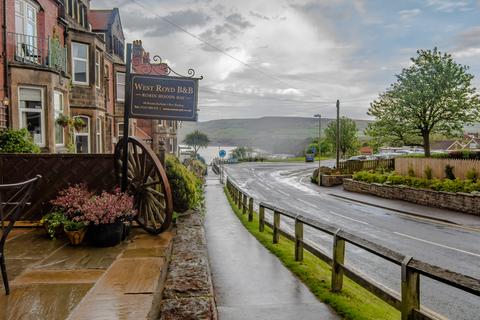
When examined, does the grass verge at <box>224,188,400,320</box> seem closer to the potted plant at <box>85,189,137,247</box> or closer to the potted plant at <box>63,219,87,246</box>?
the potted plant at <box>85,189,137,247</box>

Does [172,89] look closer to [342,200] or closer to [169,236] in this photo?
[169,236]

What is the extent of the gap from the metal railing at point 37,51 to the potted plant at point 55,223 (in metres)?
11.6

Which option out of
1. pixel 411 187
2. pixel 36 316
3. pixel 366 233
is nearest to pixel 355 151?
pixel 411 187

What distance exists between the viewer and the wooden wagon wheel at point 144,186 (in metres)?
7.26

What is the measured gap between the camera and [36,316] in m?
3.78

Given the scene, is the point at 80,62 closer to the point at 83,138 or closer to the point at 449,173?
the point at 83,138

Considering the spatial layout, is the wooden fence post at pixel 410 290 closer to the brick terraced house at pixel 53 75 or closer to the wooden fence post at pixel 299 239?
the wooden fence post at pixel 299 239

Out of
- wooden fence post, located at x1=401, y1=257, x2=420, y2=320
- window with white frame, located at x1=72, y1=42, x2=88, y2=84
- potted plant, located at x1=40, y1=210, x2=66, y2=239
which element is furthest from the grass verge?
window with white frame, located at x1=72, y1=42, x2=88, y2=84

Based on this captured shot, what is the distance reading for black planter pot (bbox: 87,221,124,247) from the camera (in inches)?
247

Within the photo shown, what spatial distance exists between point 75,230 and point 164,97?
9.68ft

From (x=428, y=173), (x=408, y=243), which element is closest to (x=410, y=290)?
(x=408, y=243)

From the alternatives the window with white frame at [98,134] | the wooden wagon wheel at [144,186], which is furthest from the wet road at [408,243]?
the window with white frame at [98,134]

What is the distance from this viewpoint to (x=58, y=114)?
1848 centimetres

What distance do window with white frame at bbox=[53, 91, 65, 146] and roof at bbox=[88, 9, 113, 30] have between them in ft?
39.0
